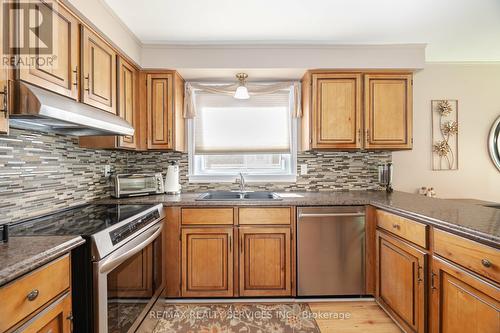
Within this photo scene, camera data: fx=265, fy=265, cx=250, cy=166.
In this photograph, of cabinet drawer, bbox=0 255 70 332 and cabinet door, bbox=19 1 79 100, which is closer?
cabinet drawer, bbox=0 255 70 332

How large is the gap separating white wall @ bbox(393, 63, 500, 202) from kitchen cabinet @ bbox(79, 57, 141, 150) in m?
2.76

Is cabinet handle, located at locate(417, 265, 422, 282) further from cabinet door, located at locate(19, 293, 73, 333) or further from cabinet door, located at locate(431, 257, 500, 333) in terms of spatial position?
cabinet door, located at locate(19, 293, 73, 333)

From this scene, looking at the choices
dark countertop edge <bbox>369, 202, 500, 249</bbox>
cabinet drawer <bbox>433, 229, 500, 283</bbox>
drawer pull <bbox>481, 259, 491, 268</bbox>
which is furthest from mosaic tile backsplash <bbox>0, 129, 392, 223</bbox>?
drawer pull <bbox>481, 259, 491, 268</bbox>

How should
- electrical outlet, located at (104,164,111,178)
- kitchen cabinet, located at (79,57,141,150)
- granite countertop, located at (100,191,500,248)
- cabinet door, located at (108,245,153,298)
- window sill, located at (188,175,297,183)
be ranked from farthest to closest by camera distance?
window sill, located at (188,175,297,183) → electrical outlet, located at (104,164,111,178) → kitchen cabinet, located at (79,57,141,150) → cabinet door, located at (108,245,153,298) → granite countertop, located at (100,191,500,248)

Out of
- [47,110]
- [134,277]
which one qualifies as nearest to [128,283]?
[134,277]

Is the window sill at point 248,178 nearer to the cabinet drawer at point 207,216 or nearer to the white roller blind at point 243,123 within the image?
the white roller blind at point 243,123

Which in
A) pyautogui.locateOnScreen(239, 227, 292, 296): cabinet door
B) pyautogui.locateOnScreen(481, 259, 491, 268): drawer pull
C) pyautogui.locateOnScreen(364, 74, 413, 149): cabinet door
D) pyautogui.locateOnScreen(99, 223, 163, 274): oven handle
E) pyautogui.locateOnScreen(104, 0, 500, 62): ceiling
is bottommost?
pyautogui.locateOnScreen(239, 227, 292, 296): cabinet door

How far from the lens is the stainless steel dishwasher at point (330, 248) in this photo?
7.45ft

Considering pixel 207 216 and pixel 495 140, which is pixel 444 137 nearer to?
pixel 495 140

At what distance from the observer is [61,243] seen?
3.59 ft

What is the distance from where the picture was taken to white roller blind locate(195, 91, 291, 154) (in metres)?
2.94

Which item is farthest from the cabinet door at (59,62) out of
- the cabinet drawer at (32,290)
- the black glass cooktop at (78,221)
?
the cabinet drawer at (32,290)

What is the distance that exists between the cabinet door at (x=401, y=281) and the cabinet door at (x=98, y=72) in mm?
2355

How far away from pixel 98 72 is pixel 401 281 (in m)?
2.60
